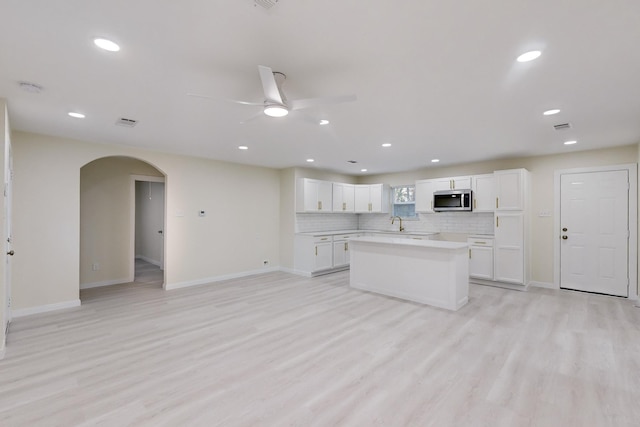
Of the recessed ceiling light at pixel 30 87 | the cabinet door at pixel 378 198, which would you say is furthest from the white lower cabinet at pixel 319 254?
the recessed ceiling light at pixel 30 87

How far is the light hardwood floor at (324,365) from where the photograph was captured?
2062 mm

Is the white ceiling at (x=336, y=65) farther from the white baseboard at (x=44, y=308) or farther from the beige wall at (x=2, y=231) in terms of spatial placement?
the white baseboard at (x=44, y=308)

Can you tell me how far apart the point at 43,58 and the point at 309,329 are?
3.49m

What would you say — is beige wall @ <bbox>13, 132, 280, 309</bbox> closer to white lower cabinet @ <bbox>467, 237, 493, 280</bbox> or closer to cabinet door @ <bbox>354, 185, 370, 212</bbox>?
cabinet door @ <bbox>354, 185, 370, 212</bbox>

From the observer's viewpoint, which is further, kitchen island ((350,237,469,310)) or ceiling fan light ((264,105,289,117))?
kitchen island ((350,237,469,310))

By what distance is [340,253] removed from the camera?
728 centimetres

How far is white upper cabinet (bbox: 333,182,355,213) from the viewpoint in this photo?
25.0 feet

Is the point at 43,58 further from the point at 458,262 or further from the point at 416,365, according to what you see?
the point at 458,262

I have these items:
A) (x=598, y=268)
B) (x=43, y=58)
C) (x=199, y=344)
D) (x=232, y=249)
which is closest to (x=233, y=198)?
(x=232, y=249)

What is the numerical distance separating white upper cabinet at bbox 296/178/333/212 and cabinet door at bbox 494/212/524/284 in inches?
145

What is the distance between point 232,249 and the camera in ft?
21.2

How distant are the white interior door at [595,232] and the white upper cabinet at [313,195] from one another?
185 inches

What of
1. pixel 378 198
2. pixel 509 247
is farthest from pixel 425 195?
pixel 509 247

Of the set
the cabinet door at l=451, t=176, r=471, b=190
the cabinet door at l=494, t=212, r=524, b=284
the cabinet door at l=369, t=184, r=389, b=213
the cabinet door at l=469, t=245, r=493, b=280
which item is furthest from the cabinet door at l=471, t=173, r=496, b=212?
the cabinet door at l=369, t=184, r=389, b=213
